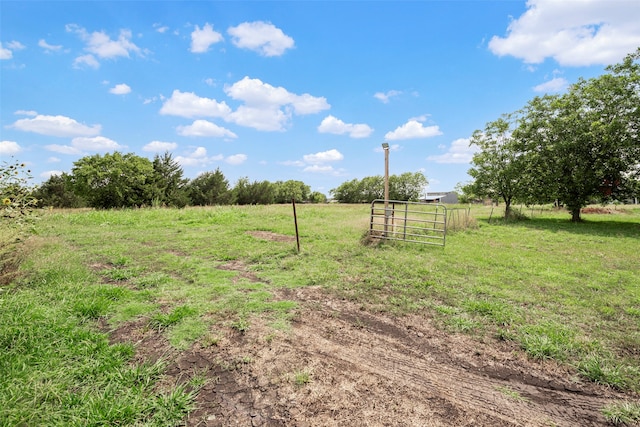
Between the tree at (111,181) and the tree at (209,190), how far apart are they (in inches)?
259

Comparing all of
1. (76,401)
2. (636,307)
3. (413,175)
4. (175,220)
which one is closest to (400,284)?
(636,307)

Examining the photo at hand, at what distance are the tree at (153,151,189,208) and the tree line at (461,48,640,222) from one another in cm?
2989

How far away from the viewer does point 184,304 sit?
4.21m

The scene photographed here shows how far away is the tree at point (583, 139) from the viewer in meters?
14.1

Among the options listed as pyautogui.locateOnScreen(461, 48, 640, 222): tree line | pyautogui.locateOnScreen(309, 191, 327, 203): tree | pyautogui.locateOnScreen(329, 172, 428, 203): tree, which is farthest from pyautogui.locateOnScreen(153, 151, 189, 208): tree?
pyautogui.locateOnScreen(309, 191, 327, 203): tree

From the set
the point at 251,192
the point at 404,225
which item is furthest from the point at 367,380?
the point at 251,192

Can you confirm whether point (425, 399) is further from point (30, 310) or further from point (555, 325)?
point (30, 310)

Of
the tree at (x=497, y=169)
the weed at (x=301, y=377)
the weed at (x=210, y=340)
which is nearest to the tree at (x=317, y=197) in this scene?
the tree at (x=497, y=169)

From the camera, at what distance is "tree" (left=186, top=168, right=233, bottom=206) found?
120ft

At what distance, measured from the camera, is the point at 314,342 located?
3.33m

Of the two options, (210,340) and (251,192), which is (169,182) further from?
(210,340)

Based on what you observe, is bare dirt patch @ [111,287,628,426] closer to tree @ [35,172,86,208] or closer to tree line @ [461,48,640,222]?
tree line @ [461,48,640,222]

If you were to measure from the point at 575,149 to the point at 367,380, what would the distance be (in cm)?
1952

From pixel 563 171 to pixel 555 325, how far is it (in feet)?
54.5
